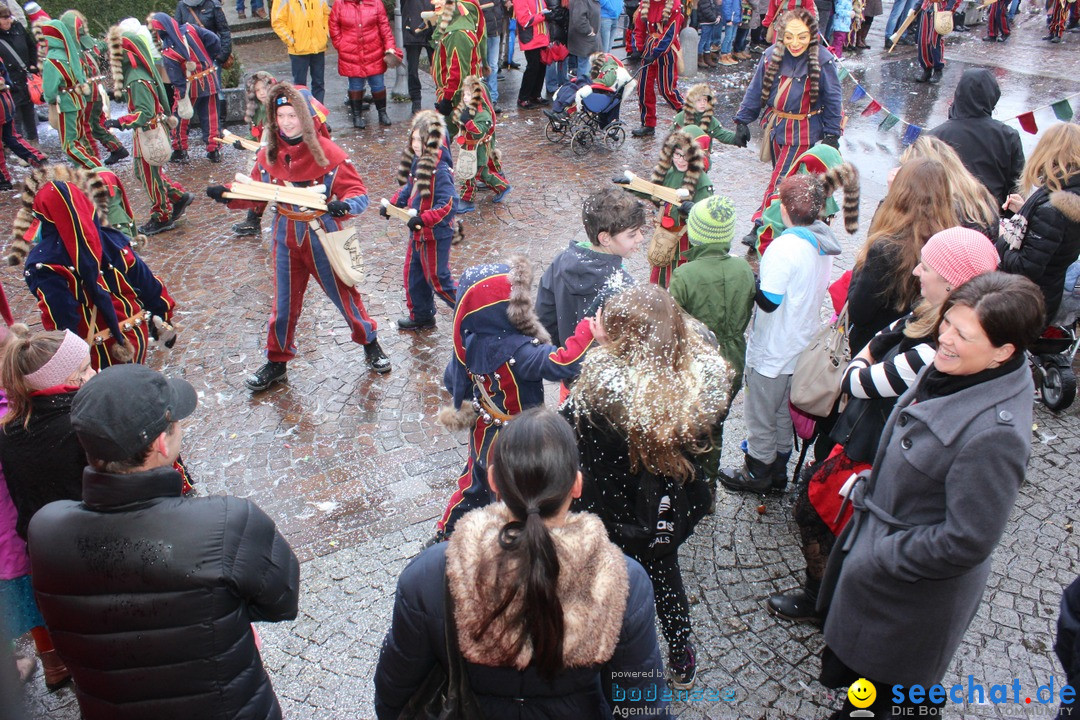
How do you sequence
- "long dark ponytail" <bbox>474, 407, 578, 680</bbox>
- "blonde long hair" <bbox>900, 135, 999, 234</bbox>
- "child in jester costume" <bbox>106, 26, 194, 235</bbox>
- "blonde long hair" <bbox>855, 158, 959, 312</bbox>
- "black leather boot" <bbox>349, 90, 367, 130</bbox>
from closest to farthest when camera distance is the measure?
"long dark ponytail" <bbox>474, 407, 578, 680</bbox>
"blonde long hair" <bbox>855, 158, 959, 312</bbox>
"blonde long hair" <bbox>900, 135, 999, 234</bbox>
"child in jester costume" <bbox>106, 26, 194, 235</bbox>
"black leather boot" <bbox>349, 90, 367, 130</bbox>

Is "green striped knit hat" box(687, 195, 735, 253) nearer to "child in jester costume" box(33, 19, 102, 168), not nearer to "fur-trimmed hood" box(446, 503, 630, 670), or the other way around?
"fur-trimmed hood" box(446, 503, 630, 670)

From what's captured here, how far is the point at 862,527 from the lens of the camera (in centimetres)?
301

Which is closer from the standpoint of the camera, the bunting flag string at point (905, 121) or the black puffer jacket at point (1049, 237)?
the black puffer jacket at point (1049, 237)

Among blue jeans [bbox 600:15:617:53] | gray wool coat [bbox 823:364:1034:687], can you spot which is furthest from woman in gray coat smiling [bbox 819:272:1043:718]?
blue jeans [bbox 600:15:617:53]

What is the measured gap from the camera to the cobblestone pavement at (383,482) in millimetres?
3656

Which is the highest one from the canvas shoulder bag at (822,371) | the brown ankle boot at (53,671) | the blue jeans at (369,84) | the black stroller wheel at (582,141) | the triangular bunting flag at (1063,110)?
the triangular bunting flag at (1063,110)

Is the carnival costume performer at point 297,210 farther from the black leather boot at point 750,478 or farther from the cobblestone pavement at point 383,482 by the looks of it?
the black leather boot at point 750,478

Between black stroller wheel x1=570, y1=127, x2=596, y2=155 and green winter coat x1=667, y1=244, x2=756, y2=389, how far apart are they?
21.4 ft

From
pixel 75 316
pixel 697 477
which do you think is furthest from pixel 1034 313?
pixel 75 316

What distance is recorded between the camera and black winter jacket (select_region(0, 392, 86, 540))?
3082mm

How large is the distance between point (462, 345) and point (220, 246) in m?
5.27

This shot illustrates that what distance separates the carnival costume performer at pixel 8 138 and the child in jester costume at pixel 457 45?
194 inches

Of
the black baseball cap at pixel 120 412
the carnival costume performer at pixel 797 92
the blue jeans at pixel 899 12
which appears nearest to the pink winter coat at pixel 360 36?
the carnival costume performer at pixel 797 92

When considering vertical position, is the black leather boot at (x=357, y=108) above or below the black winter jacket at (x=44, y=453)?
below
